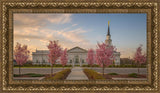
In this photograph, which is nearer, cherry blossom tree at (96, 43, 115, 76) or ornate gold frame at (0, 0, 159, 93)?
ornate gold frame at (0, 0, 159, 93)

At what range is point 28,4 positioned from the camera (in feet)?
23.4

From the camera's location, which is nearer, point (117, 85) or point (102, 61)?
point (117, 85)

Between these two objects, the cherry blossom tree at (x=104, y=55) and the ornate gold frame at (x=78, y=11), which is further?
the cherry blossom tree at (x=104, y=55)

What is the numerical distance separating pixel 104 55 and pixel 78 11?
684cm

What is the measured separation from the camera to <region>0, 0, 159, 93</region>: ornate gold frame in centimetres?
695

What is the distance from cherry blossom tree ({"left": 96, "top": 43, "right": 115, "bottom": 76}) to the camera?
484 inches

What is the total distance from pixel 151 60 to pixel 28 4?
819 cm

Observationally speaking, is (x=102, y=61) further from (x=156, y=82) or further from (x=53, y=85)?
(x=53, y=85)

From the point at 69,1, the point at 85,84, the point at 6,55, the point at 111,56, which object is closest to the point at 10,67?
the point at 6,55

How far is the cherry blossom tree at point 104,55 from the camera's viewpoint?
1230 cm

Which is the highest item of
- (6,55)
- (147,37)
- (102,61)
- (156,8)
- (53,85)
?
(156,8)

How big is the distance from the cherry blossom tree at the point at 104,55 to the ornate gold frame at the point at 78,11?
5308 mm

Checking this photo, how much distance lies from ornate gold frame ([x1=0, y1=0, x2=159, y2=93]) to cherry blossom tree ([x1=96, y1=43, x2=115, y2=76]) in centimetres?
531

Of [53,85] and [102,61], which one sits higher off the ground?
Result: [102,61]
